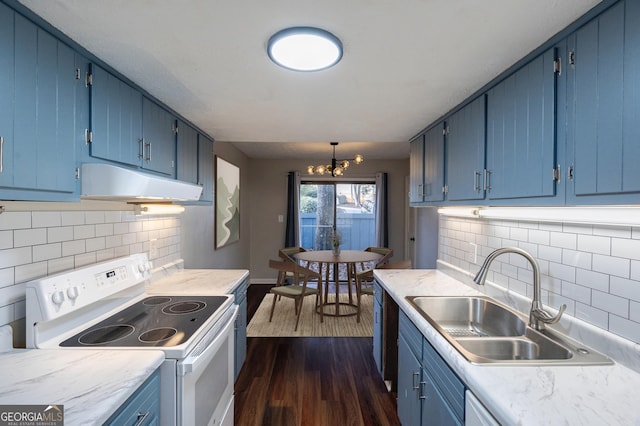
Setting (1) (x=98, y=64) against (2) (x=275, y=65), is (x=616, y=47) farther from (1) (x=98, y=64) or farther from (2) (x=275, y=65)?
(1) (x=98, y=64)

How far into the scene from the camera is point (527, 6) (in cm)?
101

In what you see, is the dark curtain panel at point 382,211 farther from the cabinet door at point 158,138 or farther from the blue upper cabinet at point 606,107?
the blue upper cabinet at point 606,107

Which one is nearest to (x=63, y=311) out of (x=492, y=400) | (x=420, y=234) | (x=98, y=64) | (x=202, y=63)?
(x=98, y=64)

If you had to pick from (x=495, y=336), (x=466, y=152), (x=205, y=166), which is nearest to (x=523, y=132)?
(x=466, y=152)

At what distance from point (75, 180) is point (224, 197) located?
3.00 metres

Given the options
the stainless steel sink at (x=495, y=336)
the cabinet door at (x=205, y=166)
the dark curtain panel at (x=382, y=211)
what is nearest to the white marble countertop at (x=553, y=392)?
the stainless steel sink at (x=495, y=336)

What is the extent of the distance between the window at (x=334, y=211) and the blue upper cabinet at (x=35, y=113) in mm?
4730

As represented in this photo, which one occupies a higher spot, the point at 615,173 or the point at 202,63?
the point at 202,63

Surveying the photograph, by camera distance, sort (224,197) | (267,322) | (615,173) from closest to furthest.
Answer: (615,173) < (267,322) < (224,197)

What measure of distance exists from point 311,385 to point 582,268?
2114mm

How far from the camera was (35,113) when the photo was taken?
3.47 feet

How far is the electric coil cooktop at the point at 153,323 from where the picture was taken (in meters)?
1.33

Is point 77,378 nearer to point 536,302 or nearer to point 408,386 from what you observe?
point 408,386

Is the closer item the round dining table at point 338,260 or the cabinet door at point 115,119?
the cabinet door at point 115,119
